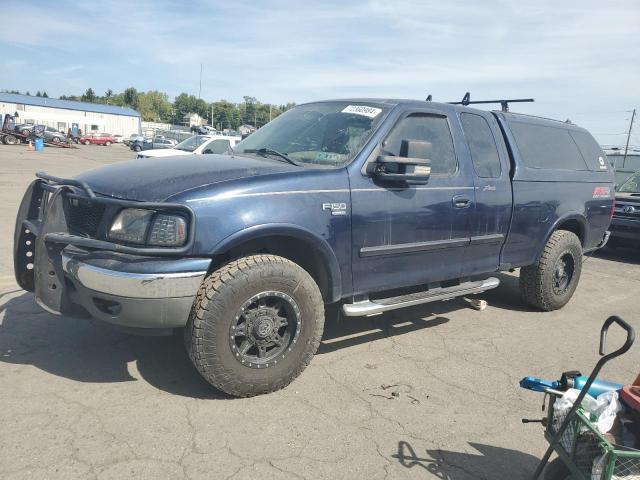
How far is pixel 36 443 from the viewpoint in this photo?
2.69 meters

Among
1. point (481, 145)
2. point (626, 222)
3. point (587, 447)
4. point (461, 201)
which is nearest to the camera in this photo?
point (587, 447)

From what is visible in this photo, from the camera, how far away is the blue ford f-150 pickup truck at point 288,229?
298cm

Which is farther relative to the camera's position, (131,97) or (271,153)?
(131,97)

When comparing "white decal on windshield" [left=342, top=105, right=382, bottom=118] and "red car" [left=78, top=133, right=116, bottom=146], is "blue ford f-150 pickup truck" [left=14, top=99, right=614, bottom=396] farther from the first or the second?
"red car" [left=78, top=133, right=116, bottom=146]

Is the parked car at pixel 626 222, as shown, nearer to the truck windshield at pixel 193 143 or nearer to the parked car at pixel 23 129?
the truck windshield at pixel 193 143

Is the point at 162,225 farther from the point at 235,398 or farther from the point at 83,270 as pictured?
the point at 235,398

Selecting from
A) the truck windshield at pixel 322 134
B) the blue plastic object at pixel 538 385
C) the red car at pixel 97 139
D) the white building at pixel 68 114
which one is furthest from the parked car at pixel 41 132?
the blue plastic object at pixel 538 385

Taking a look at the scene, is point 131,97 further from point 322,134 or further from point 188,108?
point 322,134

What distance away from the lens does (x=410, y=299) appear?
408 cm

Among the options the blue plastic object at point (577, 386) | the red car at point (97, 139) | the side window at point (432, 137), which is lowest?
the blue plastic object at point (577, 386)

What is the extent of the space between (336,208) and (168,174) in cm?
112

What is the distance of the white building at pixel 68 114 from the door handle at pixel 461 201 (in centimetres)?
7392

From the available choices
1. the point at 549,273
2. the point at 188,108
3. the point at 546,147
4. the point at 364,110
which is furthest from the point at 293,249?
the point at 188,108

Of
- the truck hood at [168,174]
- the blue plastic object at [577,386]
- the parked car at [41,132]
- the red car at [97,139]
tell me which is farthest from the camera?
the red car at [97,139]
